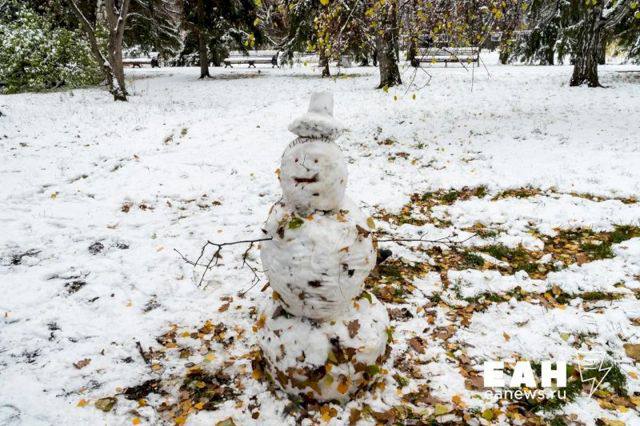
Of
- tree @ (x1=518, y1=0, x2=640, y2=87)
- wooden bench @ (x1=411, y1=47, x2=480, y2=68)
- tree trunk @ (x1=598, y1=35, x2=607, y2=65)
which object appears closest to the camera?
wooden bench @ (x1=411, y1=47, x2=480, y2=68)

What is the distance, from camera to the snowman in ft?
8.45

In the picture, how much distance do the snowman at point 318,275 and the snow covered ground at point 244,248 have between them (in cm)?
37

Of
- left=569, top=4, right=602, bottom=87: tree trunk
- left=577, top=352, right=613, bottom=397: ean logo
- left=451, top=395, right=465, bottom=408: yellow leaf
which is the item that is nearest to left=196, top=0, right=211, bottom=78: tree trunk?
left=569, top=4, right=602, bottom=87: tree trunk

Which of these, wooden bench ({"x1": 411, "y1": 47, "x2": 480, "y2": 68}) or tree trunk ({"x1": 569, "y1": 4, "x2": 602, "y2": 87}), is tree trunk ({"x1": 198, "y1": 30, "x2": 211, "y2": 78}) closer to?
tree trunk ({"x1": 569, "y1": 4, "x2": 602, "y2": 87})

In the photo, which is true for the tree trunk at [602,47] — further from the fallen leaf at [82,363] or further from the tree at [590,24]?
the fallen leaf at [82,363]

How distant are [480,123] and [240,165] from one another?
21.3 feet

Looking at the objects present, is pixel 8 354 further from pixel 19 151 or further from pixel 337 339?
pixel 19 151

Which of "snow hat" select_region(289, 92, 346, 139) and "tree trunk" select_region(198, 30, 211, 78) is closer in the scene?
"snow hat" select_region(289, 92, 346, 139)

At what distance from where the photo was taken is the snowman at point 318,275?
257 cm

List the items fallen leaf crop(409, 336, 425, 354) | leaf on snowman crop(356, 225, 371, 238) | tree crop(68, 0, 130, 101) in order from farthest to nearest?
1. tree crop(68, 0, 130, 101)
2. fallen leaf crop(409, 336, 425, 354)
3. leaf on snowman crop(356, 225, 371, 238)

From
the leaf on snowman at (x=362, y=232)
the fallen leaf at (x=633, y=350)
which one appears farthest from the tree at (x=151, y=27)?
the fallen leaf at (x=633, y=350)

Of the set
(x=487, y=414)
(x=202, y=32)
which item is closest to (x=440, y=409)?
(x=487, y=414)

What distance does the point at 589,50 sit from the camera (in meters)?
13.4

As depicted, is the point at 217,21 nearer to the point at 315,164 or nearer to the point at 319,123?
the point at 319,123
